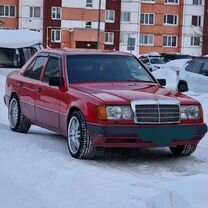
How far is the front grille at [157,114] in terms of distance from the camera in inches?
332

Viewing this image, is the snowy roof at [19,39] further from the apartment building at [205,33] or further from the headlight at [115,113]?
the apartment building at [205,33]

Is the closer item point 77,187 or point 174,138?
point 77,187

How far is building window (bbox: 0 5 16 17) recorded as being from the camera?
7618 centimetres

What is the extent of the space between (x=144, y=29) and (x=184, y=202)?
248 feet

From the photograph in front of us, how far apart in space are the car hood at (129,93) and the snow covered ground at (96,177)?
85cm

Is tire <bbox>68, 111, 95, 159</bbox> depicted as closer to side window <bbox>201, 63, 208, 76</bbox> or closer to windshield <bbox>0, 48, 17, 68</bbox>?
side window <bbox>201, 63, 208, 76</bbox>

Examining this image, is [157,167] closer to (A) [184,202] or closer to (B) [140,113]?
(B) [140,113]

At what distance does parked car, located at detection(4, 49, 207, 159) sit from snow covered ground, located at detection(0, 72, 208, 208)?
0.30 meters

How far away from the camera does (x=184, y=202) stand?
5.82 metres

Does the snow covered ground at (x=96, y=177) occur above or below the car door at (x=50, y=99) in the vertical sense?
below

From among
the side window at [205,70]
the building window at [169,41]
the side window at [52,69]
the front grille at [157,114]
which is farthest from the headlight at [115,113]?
the building window at [169,41]

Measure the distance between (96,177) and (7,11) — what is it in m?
70.3

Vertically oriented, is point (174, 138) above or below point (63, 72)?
below

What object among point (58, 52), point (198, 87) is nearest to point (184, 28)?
point (198, 87)
